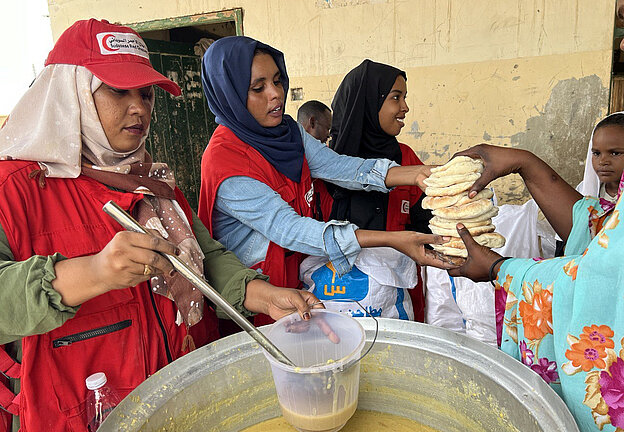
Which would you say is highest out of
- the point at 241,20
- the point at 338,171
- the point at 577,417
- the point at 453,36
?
the point at 241,20

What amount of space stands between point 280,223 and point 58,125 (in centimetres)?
76

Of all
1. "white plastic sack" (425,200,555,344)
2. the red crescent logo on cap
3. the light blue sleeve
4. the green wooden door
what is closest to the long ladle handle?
the red crescent logo on cap

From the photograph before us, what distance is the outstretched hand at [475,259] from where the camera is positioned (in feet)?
4.18

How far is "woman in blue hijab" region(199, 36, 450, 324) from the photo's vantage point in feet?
5.17

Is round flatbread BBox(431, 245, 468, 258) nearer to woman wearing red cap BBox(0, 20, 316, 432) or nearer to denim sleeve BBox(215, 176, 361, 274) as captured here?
denim sleeve BBox(215, 176, 361, 274)

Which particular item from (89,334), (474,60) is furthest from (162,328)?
(474,60)

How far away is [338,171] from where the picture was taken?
78.6 inches

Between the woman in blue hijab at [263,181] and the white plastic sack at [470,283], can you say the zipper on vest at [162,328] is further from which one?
the white plastic sack at [470,283]

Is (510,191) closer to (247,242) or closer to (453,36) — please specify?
(453,36)

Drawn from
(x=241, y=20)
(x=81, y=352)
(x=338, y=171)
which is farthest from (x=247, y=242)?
(x=241, y=20)

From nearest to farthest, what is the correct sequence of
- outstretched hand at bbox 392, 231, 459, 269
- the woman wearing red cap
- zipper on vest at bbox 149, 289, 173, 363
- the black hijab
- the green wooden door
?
1. the woman wearing red cap
2. zipper on vest at bbox 149, 289, 173, 363
3. outstretched hand at bbox 392, 231, 459, 269
4. the black hijab
5. the green wooden door

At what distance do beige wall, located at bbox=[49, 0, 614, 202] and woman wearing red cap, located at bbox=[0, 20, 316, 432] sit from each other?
2.81 metres

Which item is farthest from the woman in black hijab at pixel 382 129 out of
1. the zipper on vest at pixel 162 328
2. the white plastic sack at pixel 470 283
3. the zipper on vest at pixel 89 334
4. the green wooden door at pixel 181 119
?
the green wooden door at pixel 181 119

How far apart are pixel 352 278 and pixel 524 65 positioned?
2571mm
